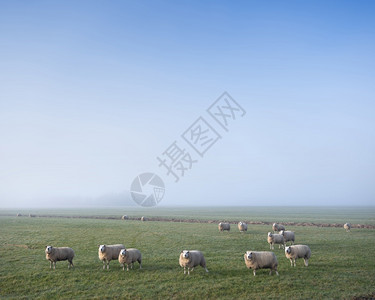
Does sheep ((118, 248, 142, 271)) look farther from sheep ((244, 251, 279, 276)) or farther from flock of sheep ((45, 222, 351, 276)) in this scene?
sheep ((244, 251, 279, 276))

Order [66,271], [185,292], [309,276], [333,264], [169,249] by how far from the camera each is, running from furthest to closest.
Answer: [169,249] < [333,264] < [66,271] < [309,276] < [185,292]

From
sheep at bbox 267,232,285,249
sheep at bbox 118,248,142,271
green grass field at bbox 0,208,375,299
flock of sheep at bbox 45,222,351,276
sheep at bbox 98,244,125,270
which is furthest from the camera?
sheep at bbox 267,232,285,249

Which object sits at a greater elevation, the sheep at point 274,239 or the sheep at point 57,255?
the sheep at point 57,255

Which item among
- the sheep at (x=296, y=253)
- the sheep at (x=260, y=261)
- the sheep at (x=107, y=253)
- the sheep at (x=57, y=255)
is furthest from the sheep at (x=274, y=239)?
the sheep at (x=57, y=255)

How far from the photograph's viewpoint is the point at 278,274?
695 inches

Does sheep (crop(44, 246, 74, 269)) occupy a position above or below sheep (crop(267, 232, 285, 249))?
above

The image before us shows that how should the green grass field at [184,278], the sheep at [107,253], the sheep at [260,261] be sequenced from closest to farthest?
the green grass field at [184,278]
the sheep at [260,261]
the sheep at [107,253]

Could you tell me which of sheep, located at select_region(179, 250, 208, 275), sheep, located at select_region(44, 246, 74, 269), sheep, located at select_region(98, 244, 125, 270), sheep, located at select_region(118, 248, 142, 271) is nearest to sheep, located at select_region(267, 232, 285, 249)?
sheep, located at select_region(179, 250, 208, 275)

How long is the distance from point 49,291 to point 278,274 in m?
13.2

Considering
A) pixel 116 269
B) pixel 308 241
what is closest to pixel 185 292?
pixel 116 269

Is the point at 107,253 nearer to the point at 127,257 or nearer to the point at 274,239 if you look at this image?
the point at 127,257

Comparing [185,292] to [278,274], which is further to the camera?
[278,274]

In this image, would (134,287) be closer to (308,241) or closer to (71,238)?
(71,238)

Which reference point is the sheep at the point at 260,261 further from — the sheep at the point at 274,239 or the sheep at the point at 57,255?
the sheep at the point at 57,255
